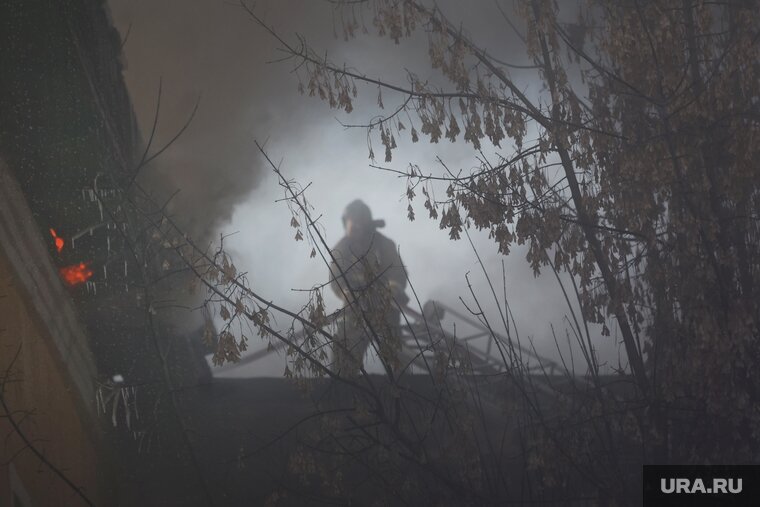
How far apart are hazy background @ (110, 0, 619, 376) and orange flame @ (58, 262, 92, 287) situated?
25.6 inches

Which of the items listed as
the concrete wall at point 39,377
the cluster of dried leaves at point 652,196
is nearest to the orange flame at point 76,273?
the concrete wall at point 39,377

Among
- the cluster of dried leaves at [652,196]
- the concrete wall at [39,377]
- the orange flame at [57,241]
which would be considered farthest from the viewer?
the orange flame at [57,241]

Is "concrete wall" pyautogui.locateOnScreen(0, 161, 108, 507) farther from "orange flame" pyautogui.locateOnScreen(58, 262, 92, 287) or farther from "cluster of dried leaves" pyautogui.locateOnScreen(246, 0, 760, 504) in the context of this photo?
"cluster of dried leaves" pyautogui.locateOnScreen(246, 0, 760, 504)

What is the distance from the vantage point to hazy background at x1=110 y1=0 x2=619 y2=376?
14.9ft

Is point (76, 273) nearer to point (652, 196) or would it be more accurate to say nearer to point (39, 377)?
point (39, 377)

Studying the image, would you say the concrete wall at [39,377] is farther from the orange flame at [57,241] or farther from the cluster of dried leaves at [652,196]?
the cluster of dried leaves at [652,196]

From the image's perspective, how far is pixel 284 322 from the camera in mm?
4730

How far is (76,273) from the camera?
4.20 metres

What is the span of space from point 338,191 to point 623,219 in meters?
1.89

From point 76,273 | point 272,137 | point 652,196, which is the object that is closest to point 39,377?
point 76,273

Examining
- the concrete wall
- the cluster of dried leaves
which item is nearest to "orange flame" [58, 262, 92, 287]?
the concrete wall

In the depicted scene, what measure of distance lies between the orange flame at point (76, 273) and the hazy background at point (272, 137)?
0.65m

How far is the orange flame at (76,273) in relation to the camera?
4.14 meters

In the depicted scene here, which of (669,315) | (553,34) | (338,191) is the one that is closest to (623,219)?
(669,315)
